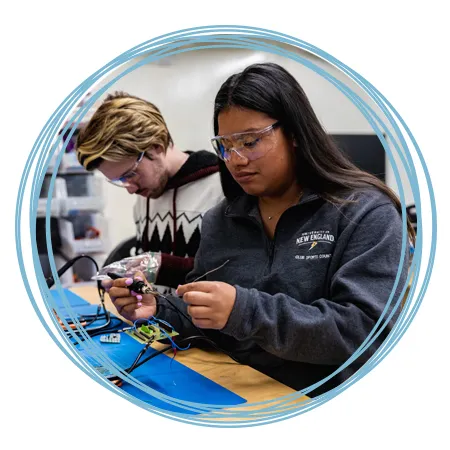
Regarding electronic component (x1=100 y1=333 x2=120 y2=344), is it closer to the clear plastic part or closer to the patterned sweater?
the clear plastic part

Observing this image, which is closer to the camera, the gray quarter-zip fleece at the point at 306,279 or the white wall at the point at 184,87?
the gray quarter-zip fleece at the point at 306,279

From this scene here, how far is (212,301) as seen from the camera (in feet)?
3.32

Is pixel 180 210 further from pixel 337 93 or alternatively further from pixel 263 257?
pixel 337 93

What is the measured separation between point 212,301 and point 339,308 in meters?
0.25

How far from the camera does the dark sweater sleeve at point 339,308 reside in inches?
40.7

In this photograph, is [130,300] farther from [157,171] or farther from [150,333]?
[157,171]

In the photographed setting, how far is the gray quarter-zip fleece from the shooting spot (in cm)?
105

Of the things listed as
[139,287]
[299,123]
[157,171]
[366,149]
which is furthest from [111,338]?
[366,149]

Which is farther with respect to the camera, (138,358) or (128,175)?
(128,175)

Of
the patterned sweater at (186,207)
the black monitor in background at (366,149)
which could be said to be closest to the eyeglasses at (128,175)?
the patterned sweater at (186,207)

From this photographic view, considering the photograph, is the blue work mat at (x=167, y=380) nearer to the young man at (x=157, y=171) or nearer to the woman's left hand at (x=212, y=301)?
the woman's left hand at (x=212, y=301)

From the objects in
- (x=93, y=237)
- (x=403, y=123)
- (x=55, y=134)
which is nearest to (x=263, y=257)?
(x=403, y=123)

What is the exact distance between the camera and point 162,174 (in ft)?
5.59

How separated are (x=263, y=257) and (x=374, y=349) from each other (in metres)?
0.32
